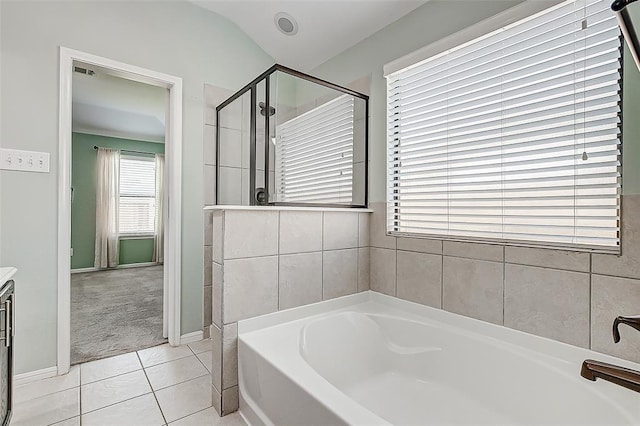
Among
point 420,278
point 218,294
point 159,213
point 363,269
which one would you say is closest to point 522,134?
point 420,278

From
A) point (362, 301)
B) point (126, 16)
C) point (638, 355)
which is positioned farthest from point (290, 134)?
point (638, 355)

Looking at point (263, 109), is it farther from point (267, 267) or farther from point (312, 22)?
point (267, 267)

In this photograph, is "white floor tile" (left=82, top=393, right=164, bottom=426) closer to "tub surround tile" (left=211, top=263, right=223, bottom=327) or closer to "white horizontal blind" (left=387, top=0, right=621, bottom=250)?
"tub surround tile" (left=211, top=263, right=223, bottom=327)

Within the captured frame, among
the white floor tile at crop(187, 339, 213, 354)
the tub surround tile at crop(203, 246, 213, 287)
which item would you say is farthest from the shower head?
the white floor tile at crop(187, 339, 213, 354)

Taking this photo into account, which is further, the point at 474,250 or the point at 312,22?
the point at 312,22

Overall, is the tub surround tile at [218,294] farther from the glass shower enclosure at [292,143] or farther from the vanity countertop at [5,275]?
the vanity countertop at [5,275]

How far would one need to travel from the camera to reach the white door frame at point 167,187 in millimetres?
1918

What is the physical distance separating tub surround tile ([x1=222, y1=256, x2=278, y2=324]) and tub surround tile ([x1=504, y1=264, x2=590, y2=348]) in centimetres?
119

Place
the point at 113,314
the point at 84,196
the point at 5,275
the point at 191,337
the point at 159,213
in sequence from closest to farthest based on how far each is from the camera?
the point at 5,275, the point at 191,337, the point at 113,314, the point at 84,196, the point at 159,213

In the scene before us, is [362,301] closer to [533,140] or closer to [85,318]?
[533,140]

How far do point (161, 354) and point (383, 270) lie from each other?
1.68 metres

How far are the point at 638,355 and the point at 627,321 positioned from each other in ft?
1.46

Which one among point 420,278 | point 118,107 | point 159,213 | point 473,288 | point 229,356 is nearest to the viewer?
point 229,356

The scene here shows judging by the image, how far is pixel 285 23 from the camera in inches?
Result: 94.9
